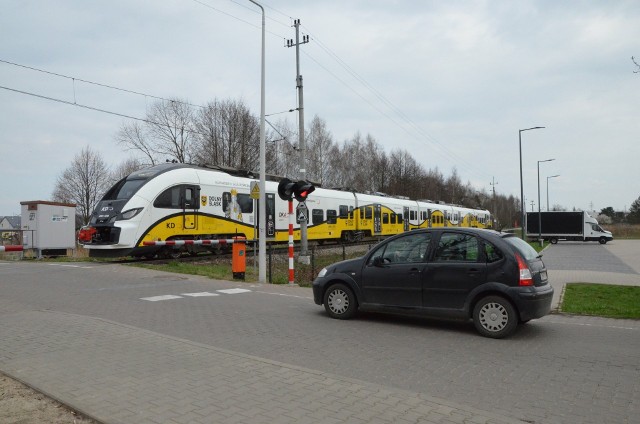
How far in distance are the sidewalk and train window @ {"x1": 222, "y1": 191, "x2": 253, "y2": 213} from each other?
13754 mm

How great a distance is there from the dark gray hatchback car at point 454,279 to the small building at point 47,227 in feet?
67.0

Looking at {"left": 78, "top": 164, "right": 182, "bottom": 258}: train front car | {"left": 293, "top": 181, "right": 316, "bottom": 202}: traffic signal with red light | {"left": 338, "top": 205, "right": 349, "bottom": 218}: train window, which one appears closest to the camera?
{"left": 293, "top": 181, "right": 316, "bottom": 202}: traffic signal with red light

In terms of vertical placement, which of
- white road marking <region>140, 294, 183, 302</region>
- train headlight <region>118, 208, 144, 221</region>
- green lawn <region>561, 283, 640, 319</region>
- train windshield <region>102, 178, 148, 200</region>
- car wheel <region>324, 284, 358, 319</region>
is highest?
train windshield <region>102, 178, 148, 200</region>

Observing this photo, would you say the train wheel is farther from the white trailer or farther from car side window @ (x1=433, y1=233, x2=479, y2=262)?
the white trailer

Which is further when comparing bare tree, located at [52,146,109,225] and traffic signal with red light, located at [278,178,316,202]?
bare tree, located at [52,146,109,225]

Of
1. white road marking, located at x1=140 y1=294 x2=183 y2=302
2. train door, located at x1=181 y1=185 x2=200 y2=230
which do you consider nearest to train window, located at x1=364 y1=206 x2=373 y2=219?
train door, located at x1=181 y1=185 x2=200 y2=230

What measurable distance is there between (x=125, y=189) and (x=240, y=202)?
4.91 meters

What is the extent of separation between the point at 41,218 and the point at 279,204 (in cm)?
1127

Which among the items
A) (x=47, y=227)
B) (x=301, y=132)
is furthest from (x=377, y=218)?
(x=47, y=227)

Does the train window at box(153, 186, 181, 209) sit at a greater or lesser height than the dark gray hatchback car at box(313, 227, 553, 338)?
greater

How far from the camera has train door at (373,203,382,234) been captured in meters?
32.9

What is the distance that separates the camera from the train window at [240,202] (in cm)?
2022

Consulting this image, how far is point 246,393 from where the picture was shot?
4.57 metres

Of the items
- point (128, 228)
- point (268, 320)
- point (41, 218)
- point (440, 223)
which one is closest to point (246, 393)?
point (268, 320)
